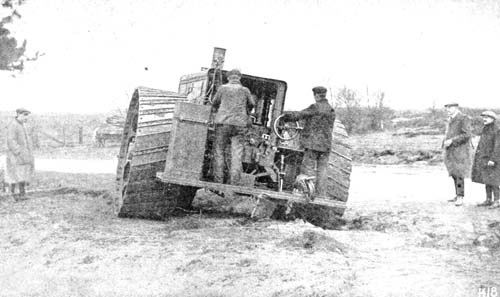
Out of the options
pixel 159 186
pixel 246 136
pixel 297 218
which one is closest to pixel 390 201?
pixel 297 218

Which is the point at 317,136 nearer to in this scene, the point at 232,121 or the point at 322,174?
the point at 322,174

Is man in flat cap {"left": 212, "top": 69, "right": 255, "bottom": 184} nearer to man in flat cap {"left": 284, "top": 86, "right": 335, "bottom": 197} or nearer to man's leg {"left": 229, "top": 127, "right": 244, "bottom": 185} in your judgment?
man's leg {"left": 229, "top": 127, "right": 244, "bottom": 185}

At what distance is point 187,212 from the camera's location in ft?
30.2

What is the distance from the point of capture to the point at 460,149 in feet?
32.0

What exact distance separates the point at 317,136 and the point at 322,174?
1.82 feet

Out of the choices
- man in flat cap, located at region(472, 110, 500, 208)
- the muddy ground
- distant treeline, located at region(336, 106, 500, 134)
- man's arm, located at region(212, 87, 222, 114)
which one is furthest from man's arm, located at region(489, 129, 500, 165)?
distant treeline, located at region(336, 106, 500, 134)

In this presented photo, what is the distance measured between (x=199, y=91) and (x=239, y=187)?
2220 mm

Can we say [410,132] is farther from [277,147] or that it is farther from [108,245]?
[108,245]

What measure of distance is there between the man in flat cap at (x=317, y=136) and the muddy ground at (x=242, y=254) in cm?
75

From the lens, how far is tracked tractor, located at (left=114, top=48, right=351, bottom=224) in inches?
293

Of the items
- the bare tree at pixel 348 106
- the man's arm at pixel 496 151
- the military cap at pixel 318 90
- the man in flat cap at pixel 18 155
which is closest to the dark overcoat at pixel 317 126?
the military cap at pixel 318 90

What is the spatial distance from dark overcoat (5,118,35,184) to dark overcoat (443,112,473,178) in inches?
294

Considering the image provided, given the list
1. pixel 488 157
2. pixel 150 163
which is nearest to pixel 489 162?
pixel 488 157

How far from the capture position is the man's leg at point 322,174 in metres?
7.86
